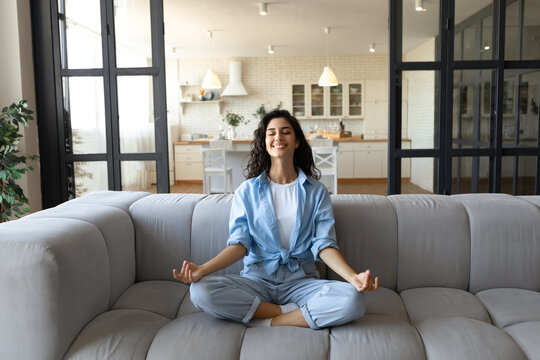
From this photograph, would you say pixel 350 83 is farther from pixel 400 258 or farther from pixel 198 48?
pixel 400 258

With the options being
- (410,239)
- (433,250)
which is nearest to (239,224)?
(410,239)

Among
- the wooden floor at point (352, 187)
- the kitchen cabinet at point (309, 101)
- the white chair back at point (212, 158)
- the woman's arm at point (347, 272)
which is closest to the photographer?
the woman's arm at point (347, 272)

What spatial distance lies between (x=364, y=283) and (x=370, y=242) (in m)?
0.63

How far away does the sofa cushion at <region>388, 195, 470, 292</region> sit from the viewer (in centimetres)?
234

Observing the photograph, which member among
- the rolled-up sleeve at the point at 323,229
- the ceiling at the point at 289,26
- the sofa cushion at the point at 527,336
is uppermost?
the ceiling at the point at 289,26

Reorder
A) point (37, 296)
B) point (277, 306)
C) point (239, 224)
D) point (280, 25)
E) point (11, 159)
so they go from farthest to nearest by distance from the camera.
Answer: point (280, 25)
point (11, 159)
point (239, 224)
point (277, 306)
point (37, 296)

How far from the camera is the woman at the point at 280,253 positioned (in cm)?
183

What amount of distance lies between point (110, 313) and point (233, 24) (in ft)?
19.1

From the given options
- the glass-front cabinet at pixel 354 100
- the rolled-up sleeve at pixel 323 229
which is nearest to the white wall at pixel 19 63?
the rolled-up sleeve at pixel 323 229

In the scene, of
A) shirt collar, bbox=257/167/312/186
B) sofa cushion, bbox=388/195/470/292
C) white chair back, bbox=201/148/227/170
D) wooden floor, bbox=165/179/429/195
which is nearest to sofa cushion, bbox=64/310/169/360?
shirt collar, bbox=257/167/312/186

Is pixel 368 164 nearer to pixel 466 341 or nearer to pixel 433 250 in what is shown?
pixel 433 250

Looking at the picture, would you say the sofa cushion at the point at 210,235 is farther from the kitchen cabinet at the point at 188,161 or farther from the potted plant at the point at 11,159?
the kitchen cabinet at the point at 188,161

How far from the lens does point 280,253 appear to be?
7.00ft

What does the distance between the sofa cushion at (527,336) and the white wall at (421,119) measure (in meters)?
1.61
